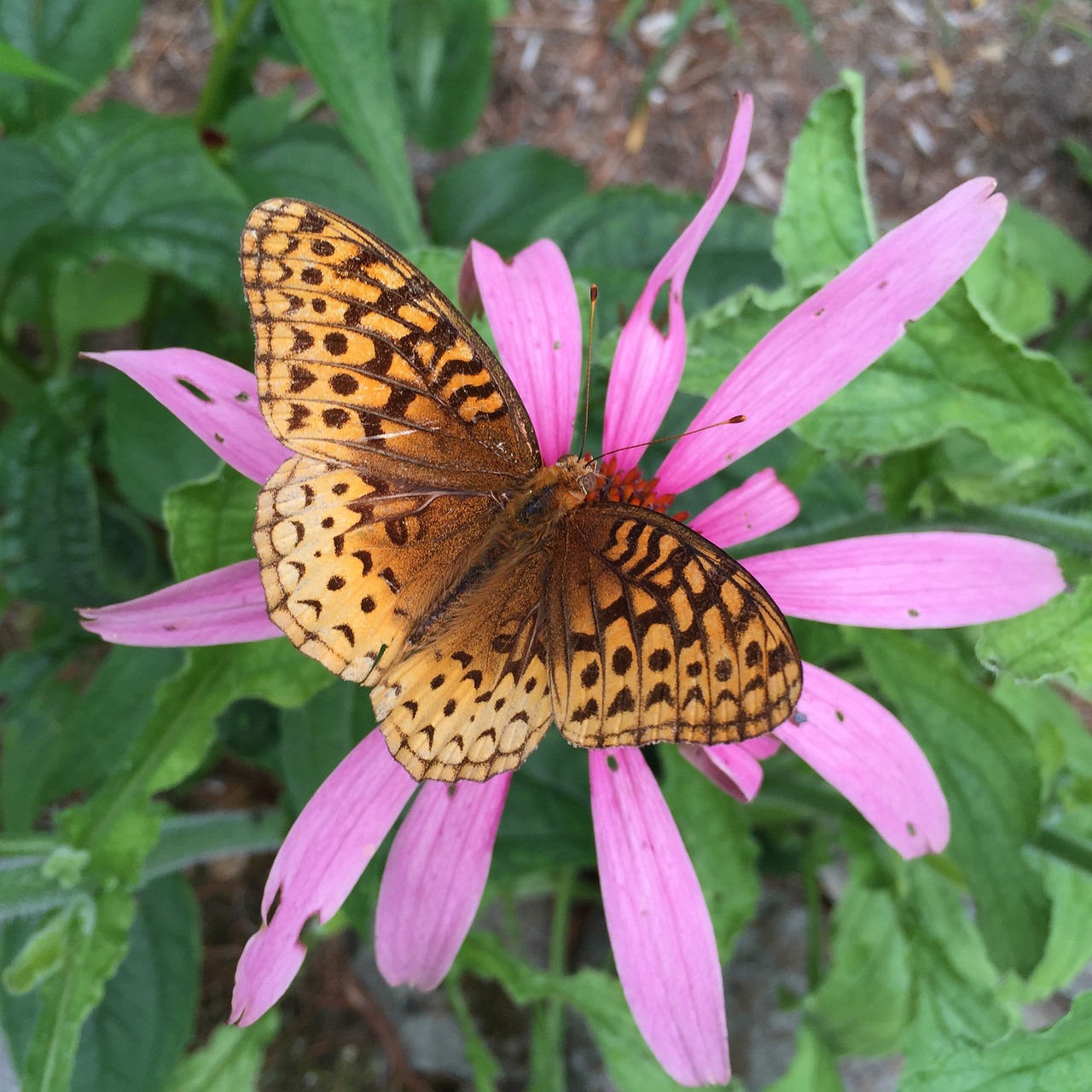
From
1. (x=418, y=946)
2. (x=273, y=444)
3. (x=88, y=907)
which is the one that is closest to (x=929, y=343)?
(x=273, y=444)

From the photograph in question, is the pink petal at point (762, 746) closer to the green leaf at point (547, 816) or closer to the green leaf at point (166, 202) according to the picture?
the green leaf at point (547, 816)

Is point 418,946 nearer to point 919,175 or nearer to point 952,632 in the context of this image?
point 952,632

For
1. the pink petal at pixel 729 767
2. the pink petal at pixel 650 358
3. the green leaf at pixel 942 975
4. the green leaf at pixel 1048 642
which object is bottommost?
the green leaf at pixel 942 975

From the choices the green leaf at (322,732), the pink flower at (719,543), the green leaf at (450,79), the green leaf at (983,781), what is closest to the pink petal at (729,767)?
the pink flower at (719,543)

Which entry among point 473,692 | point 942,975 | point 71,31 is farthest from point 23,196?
point 942,975

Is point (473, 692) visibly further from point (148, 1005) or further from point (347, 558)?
point (148, 1005)

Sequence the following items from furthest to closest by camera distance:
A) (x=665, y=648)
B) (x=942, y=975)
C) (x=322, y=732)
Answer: (x=942, y=975) < (x=322, y=732) < (x=665, y=648)

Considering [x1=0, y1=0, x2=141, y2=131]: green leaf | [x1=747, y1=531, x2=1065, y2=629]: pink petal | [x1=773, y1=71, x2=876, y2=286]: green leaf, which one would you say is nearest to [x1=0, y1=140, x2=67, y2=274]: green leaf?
[x1=0, y1=0, x2=141, y2=131]: green leaf
